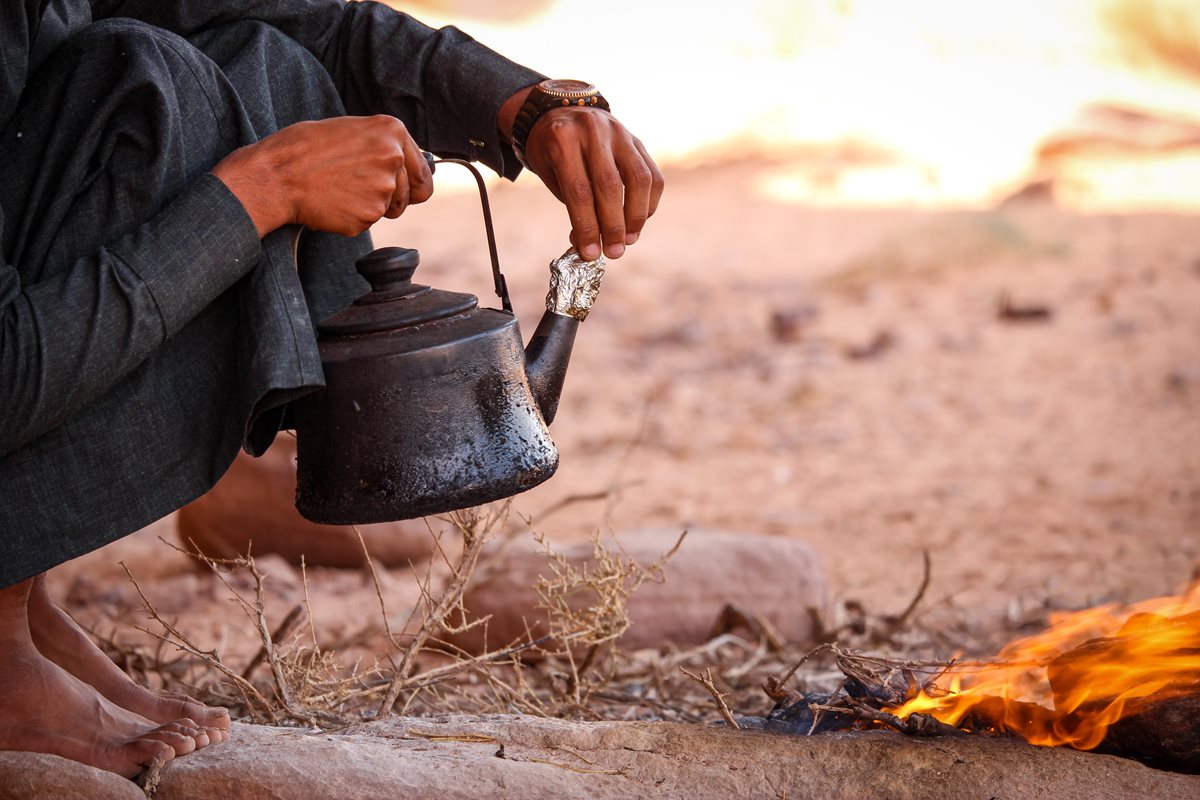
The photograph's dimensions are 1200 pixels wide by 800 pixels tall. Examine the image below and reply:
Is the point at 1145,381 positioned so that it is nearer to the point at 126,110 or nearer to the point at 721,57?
the point at 126,110

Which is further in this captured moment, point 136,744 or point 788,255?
point 788,255

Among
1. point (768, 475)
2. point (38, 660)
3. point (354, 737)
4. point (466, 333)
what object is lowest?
point (768, 475)

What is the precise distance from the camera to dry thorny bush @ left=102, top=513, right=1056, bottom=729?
2.37 metres

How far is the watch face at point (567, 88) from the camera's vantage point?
2139 millimetres

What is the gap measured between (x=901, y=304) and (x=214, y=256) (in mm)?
6542

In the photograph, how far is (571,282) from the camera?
210 centimetres

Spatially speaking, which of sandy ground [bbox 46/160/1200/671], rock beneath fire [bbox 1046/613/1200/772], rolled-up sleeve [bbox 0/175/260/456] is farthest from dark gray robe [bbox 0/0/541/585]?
rock beneath fire [bbox 1046/613/1200/772]

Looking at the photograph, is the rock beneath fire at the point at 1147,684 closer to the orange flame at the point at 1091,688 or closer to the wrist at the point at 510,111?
the orange flame at the point at 1091,688

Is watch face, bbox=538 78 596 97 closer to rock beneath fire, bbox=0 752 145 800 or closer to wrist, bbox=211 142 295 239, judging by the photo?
wrist, bbox=211 142 295 239

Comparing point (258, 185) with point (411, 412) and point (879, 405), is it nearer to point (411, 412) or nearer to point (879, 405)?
point (411, 412)

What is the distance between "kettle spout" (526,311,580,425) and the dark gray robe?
1.29 feet

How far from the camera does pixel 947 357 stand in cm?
693

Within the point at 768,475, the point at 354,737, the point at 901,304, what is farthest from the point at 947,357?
the point at 354,737

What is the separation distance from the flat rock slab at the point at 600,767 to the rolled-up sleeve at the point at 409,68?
1047 mm
